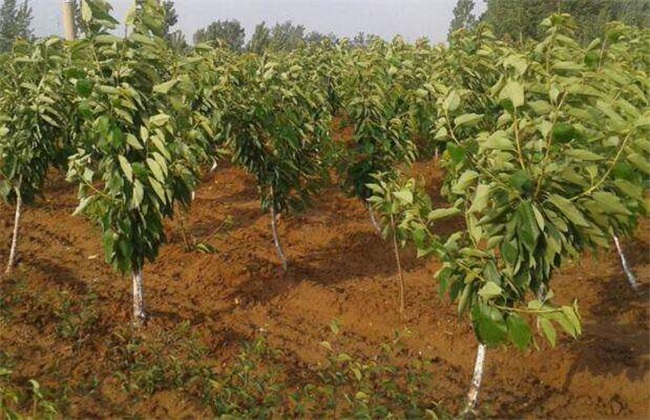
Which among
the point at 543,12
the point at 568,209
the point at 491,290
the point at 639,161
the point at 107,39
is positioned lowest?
the point at 491,290

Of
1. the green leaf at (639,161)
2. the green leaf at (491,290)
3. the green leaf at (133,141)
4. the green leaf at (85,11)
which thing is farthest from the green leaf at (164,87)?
the green leaf at (639,161)

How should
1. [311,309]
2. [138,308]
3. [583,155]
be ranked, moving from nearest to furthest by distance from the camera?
[583,155] < [138,308] < [311,309]

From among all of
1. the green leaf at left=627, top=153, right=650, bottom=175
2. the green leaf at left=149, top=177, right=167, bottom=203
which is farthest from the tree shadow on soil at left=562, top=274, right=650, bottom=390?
the green leaf at left=149, top=177, right=167, bottom=203

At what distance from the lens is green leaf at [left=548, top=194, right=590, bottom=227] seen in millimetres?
2752

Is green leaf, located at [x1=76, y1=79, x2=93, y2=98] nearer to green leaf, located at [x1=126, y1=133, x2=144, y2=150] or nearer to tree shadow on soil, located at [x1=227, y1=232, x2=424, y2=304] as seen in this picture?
green leaf, located at [x1=126, y1=133, x2=144, y2=150]

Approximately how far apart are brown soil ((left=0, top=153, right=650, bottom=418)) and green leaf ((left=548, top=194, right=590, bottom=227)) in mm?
1021

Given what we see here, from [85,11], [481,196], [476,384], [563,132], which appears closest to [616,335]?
[476,384]

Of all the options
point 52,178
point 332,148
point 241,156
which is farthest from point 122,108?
point 52,178

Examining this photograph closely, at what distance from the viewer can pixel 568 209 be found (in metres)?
2.77

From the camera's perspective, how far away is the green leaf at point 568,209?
2752 mm

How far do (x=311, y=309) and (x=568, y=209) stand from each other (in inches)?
124

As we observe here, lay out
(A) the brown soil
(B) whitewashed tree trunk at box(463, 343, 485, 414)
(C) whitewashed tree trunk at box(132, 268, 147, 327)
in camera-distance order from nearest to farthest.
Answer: (B) whitewashed tree trunk at box(463, 343, 485, 414)
(A) the brown soil
(C) whitewashed tree trunk at box(132, 268, 147, 327)

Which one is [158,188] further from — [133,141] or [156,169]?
[133,141]

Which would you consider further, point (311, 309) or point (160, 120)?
point (311, 309)
